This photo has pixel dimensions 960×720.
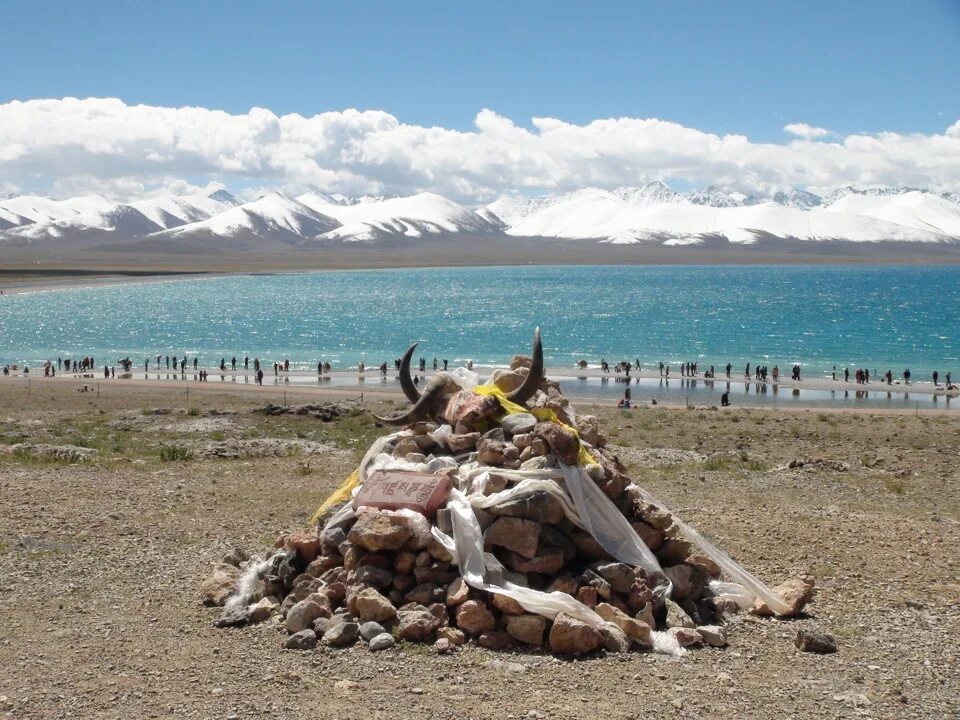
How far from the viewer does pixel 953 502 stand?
18453 millimetres

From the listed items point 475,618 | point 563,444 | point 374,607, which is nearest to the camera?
point 475,618

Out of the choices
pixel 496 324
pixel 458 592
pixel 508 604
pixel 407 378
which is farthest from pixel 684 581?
pixel 496 324

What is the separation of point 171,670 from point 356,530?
8.08 feet

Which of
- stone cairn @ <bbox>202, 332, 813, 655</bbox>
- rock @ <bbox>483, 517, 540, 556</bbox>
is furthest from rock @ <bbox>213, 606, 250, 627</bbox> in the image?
rock @ <bbox>483, 517, 540, 556</bbox>

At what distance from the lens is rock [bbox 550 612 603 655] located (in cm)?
1012

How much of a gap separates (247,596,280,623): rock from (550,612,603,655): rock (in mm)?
3399

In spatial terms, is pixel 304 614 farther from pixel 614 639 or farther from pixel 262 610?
pixel 614 639

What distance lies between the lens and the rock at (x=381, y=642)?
33.5ft

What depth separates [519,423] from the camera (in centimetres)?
1238

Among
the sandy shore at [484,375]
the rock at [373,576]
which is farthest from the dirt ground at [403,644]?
the sandy shore at [484,375]

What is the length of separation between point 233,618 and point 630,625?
14.9 ft

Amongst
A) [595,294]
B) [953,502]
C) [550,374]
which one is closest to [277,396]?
[550,374]

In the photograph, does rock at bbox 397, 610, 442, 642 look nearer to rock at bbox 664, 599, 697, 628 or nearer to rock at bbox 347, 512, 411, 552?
rock at bbox 347, 512, 411, 552

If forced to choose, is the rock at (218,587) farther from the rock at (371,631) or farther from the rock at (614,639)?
the rock at (614,639)
